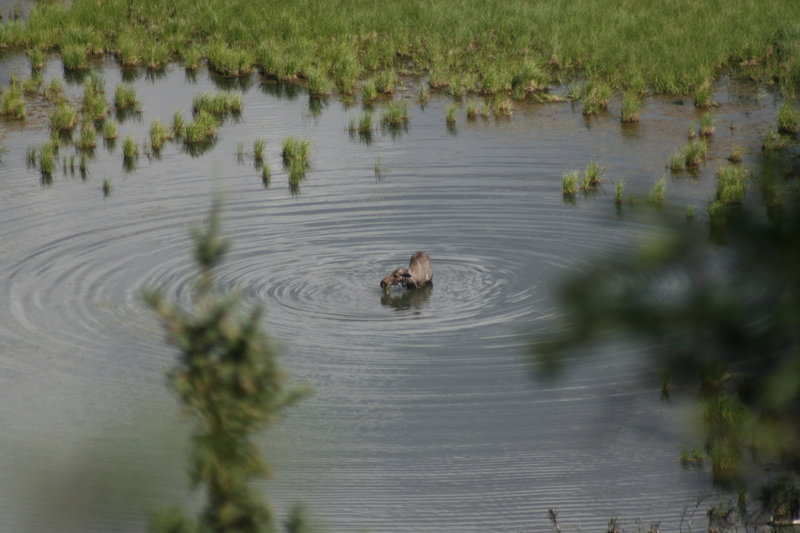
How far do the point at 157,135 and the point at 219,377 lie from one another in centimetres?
1681

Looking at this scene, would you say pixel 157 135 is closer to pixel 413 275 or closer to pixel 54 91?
pixel 54 91

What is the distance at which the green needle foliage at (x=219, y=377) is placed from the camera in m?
1.79

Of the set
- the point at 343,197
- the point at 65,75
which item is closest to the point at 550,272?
the point at 343,197

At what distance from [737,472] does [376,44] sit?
63.7 feet

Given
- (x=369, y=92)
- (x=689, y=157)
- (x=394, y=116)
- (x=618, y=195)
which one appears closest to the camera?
(x=618, y=195)

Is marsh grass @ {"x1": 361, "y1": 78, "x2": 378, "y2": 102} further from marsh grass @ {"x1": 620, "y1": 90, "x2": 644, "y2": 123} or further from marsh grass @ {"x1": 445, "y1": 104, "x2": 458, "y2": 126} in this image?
marsh grass @ {"x1": 620, "y1": 90, "x2": 644, "y2": 123}

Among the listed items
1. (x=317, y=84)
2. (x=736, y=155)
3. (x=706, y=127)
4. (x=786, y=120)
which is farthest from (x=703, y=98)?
(x=317, y=84)

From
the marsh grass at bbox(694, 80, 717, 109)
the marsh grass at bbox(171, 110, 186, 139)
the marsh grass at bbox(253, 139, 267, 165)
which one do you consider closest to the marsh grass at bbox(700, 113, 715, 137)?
the marsh grass at bbox(694, 80, 717, 109)

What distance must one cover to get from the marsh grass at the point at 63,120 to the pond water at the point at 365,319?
339 mm

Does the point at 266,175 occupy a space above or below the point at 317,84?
below

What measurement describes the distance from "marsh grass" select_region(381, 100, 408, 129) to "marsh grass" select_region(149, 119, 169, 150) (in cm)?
353

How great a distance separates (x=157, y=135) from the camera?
18.2m

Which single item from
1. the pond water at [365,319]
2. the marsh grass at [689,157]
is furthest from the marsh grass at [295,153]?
the marsh grass at [689,157]

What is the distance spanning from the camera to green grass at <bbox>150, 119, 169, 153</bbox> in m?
18.0
